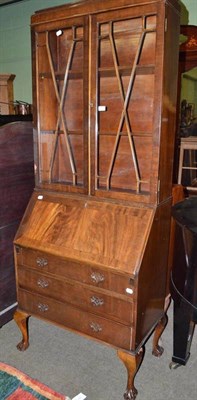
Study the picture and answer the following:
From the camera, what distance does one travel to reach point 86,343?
83.4 inches

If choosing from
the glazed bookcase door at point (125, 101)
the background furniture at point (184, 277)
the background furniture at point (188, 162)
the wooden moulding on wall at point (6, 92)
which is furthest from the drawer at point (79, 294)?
the background furniture at point (188, 162)

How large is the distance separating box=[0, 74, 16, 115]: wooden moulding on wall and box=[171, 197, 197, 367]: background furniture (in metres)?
2.88

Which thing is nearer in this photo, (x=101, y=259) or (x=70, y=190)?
(x=101, y=259)

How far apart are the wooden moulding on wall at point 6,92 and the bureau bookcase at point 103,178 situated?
2.20m

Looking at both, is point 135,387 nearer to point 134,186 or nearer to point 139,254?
point 139,254

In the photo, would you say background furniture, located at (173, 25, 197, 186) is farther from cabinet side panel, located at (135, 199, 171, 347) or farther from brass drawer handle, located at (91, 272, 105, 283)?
brass drawer handle, located at (91, 272, 105, 283)

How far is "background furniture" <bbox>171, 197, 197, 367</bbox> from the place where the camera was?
1.51 meters

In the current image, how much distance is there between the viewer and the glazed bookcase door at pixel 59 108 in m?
1.84

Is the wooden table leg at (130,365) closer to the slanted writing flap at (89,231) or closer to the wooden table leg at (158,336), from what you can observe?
the wooden table leg at (158,336)

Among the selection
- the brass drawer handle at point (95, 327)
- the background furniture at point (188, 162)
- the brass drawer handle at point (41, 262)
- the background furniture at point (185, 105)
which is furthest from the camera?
the background furniture at point (188, 162)

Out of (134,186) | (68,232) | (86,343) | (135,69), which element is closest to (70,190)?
(68,232)

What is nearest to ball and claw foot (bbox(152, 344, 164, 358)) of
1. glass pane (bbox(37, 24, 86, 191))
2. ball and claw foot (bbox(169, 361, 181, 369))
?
ball and claw foot (bbox(169, 361, 181, 369))

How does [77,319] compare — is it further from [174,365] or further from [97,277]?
[174,365]

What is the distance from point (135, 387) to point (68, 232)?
91cm
